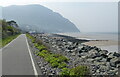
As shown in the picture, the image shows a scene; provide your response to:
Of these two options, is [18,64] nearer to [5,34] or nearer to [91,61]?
[91,61]

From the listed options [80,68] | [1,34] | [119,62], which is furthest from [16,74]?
[1,34]

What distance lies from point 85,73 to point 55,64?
3.36 meters

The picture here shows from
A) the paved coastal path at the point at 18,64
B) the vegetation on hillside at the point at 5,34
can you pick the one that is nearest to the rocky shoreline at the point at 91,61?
the paved coastal path at the point at 18,64

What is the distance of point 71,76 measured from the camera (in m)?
10.9

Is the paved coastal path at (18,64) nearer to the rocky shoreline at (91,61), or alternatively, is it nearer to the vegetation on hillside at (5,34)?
the rocky shoreline at (91,61)

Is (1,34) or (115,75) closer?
(115,75)

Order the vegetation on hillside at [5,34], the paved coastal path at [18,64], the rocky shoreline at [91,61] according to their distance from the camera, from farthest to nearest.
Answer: the vegetation on hillside at [5,34] < the rocky shoreline at [91,61] < the paved coastal path at [18,64]

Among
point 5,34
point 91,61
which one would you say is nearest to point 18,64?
point 91,61

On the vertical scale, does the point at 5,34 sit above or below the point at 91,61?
below

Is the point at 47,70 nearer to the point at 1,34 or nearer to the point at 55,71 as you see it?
the point at 55,71

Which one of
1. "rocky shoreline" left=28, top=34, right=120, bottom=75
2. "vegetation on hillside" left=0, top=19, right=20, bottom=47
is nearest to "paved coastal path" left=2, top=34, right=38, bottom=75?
"rocky shoreline" left=28, top=34, right=120, bottom=75

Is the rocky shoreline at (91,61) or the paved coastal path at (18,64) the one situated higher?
the paved coastal path at (18,64)

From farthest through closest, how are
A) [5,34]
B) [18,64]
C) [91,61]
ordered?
[5,34] < [91,61] < [18,64]

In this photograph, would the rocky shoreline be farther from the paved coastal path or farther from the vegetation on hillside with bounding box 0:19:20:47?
the vegetation on hillside with bounding box 0:19:20:47
